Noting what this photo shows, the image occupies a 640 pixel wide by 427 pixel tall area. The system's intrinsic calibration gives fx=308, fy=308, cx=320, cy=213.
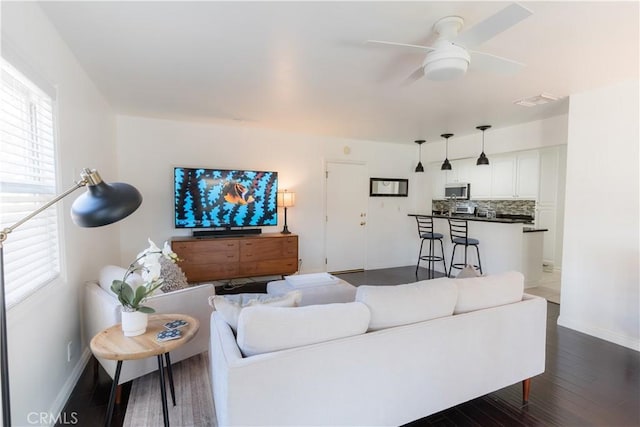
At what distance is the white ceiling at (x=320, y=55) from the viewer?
5.87 feet

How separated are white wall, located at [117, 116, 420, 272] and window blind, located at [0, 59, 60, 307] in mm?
2363

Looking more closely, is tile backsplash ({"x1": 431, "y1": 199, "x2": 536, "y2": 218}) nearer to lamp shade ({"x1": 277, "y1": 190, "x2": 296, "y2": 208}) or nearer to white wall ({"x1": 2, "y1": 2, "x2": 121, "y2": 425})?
lamp shade ({"x1": 277, "y1": 190, "x2": 296, "y2": 208})

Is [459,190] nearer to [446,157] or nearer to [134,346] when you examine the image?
[446,157]

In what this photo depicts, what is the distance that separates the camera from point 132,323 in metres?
1.73

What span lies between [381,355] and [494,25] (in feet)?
5.74

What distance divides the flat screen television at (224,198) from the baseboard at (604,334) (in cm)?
382

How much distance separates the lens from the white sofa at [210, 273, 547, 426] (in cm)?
135

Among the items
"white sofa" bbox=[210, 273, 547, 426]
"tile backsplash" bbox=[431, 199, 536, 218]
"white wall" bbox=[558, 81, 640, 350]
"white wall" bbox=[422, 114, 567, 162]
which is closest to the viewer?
"white sofa" bbox=[210, 273, 547, 426]

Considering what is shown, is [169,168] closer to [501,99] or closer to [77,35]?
[77,35]

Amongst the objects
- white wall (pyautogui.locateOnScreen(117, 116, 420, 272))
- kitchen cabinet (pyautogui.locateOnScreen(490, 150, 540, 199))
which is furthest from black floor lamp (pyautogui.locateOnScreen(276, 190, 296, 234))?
kitchen cabinet (pyautogui.locateOnScreen(490, 150, 540, 199))

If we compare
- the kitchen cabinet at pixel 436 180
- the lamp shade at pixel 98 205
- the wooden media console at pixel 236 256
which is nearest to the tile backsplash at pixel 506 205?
the kitchen cabinet at pixel 436 180

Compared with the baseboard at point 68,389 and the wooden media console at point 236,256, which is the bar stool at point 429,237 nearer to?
the wooden media console at point 236,256

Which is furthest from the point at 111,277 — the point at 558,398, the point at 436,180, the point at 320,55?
the point at 436,180

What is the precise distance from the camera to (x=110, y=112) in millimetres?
3809
